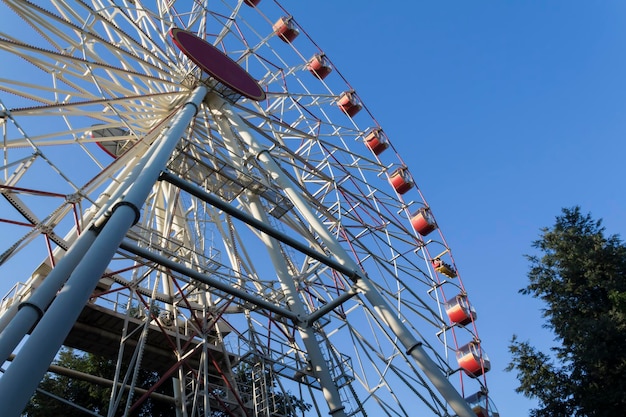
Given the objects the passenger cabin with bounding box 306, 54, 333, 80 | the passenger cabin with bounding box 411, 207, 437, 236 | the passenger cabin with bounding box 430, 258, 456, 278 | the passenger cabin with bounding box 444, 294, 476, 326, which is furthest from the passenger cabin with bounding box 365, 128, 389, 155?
the passenger cabin with bounding box 444, 294, 476, 326

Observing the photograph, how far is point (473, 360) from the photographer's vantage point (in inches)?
595

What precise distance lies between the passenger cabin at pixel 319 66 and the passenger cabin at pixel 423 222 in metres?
6.27

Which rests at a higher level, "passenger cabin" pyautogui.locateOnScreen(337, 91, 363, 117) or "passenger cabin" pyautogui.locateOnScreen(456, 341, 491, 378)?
"passenger cabin" pyautogui.locateOnScreen(337, 91, 363, 117)

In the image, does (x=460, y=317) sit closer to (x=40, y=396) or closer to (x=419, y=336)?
(x=419, y=336)

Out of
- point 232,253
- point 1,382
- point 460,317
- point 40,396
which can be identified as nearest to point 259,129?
point 232,253

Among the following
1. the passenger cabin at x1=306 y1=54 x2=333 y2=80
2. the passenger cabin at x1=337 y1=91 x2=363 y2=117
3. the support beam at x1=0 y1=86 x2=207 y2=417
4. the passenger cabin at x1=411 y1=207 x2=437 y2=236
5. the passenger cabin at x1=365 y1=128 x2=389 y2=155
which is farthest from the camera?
the passenger cabin at x1=306 y1=54 x2=333 y2=80

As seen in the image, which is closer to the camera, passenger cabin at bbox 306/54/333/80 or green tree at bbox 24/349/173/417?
green tree at bbox 24/349/173/417

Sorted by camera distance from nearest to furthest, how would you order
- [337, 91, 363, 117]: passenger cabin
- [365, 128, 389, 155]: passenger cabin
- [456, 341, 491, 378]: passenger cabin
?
[456, 341, 491, 378]: passenger cabin → [365, 128, 389, 155]: passenger cabin → [337, 91, 363, 117]: passenger cabin

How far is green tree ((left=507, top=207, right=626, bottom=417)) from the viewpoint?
53.0ft

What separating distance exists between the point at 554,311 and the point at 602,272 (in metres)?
1.92

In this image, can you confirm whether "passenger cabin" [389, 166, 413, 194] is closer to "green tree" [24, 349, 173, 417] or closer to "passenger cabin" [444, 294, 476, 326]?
"passenger cabin" [444, 294, 476, 326]

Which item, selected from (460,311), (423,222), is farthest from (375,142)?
(460,311)

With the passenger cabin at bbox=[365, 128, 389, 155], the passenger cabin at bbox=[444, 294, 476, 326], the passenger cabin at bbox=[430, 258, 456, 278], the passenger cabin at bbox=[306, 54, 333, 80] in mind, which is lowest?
the passenger cabin at bbox=[444, 294, 476, 326]

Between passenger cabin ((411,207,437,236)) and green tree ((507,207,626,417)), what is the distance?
4.38m
